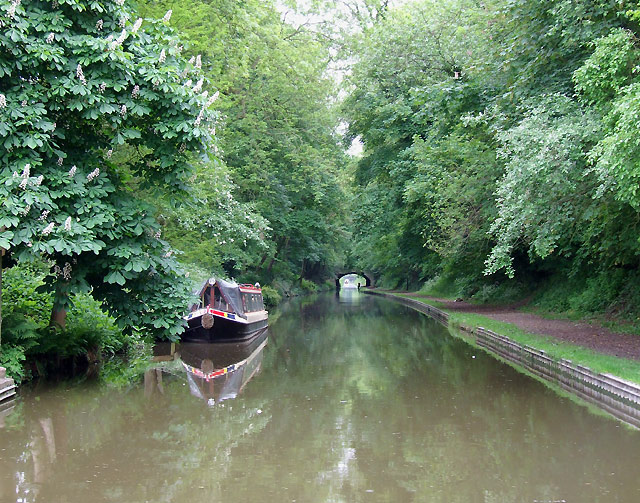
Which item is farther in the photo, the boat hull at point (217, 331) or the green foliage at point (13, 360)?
the boat hull at point (217, 331)

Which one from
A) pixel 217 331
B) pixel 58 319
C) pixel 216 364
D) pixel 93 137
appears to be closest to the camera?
pixel 93 137

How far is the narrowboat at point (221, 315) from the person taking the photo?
1938 cm

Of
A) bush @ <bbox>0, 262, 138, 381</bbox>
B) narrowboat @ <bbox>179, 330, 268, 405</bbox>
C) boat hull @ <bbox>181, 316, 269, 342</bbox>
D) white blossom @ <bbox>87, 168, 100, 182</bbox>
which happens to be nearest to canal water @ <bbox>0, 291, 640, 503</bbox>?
narrowboat @ <bbox>179, 330, 268, 405</bbox>

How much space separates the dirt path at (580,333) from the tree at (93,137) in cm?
865

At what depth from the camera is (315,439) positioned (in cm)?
778

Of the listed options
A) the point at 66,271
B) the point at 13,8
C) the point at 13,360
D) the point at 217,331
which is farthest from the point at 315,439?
the point at 217,331

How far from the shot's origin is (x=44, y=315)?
12.8 metres

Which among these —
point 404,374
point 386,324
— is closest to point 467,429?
point 404,374

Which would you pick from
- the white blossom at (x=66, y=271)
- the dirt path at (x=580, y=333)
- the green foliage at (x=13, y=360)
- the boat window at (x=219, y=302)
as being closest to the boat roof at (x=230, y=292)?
the boat window at (x=219, y=302)

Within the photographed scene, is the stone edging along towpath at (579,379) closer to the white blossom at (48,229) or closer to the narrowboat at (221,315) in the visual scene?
the narrowboat at (221,315)

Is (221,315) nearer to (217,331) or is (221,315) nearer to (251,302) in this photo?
(217,331)

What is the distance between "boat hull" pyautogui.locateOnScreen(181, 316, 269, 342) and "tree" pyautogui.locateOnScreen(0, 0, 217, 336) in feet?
29.2

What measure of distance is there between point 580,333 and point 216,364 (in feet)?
29.7

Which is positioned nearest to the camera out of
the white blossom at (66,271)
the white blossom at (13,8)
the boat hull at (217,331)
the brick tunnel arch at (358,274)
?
the white blossom at (13,8)
